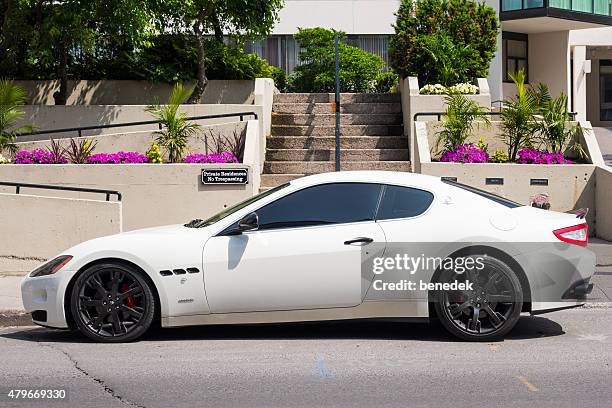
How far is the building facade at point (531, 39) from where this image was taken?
25.4m

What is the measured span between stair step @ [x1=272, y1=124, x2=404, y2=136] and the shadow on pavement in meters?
9.65

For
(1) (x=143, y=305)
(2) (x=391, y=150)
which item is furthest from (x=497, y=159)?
(1) (x=143, y=305)

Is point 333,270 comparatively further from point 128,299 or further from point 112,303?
Result: point 112,303

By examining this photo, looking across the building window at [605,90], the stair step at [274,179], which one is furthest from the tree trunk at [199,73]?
the building window at [605,90]

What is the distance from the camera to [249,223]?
26.0 ft

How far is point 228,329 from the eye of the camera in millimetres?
8898

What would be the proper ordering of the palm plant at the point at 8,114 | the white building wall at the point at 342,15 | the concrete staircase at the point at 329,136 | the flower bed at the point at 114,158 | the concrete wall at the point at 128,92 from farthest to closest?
the white building wall at the point at 342,15 < the concrete wall at the point at 128,92 < the concrete staircase at the point at 329,136 < the palm plant at the point at 8,114 < the flower bed at the point at 114,158

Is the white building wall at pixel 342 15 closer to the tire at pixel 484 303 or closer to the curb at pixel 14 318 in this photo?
the curb at pixel 14 318

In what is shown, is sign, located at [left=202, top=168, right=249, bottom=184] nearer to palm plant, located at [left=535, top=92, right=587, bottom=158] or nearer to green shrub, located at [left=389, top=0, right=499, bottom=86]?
palm plant, located at [left=535, top=92, right=587, bottom=158]

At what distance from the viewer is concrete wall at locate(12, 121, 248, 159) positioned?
16531mm

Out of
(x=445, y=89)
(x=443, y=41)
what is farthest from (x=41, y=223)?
(x=443, y=41)

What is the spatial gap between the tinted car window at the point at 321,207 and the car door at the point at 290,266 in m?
0.06

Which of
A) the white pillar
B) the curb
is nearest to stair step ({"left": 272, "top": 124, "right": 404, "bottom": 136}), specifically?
the curb

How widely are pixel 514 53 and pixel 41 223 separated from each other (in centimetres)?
2015
